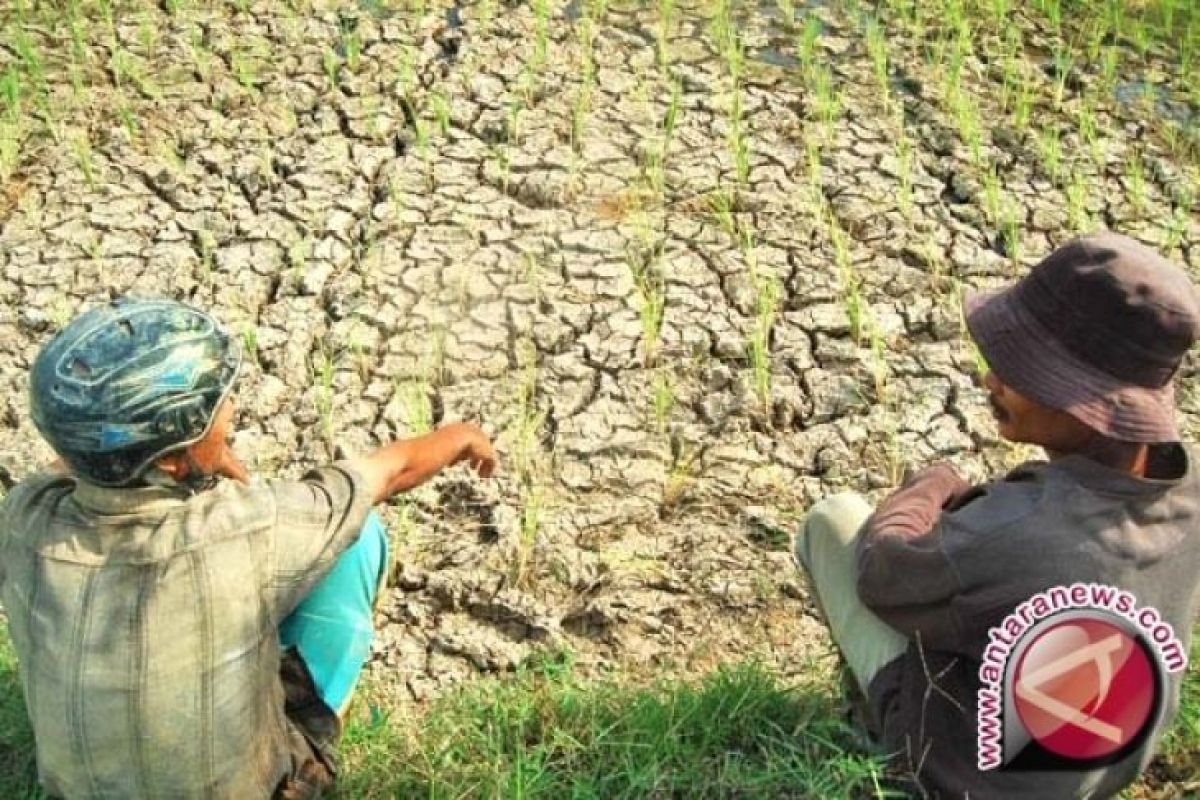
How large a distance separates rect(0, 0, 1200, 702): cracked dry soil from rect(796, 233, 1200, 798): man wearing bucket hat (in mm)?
578

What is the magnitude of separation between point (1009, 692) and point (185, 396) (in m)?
1.12

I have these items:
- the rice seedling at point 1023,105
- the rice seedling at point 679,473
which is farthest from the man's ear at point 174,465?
the rice seedling at point 1023,105

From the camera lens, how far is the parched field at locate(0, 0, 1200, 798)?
9.51ft

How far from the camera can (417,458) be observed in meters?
2.31

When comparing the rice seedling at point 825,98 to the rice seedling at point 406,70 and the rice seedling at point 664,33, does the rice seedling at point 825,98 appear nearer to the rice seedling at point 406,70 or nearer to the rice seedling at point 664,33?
the rice seedling at point 664,33

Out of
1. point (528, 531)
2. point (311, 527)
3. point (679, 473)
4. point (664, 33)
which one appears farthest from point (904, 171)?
point (311, 527)

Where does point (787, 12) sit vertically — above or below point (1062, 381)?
below

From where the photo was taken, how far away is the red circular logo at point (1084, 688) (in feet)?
6.57

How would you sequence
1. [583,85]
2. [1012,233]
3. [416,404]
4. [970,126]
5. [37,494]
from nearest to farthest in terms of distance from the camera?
[37,494], [416,404], [1012,233], [970,126], [583,85]

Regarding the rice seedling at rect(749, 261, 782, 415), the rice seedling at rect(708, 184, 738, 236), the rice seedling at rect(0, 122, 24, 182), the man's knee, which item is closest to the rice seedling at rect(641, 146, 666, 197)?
the rice seedling at rect(708, 184, 738, 236)

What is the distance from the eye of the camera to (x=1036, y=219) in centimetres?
362

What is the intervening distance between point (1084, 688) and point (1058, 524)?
234mm

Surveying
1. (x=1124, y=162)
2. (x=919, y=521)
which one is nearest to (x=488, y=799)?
(x=919, y=521)

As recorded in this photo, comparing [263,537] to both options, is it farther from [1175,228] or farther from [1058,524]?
[1175,228]
